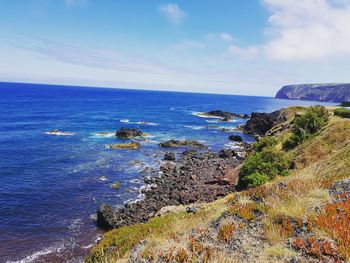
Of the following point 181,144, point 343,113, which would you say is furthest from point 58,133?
point 343,113

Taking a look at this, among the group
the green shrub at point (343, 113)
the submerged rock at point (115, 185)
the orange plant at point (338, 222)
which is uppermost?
the green shrub at point (343, 113)

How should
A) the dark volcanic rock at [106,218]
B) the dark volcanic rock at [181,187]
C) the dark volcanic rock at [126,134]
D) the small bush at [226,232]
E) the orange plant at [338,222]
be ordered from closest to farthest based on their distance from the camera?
the orange plant at [338,222] → the small bush at [226,232] → the dark volcanic rock at [106,218] → the dark volcanic rock at [181,187] → the dark volcanic rock at [126,134]

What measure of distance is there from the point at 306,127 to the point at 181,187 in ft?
73.1

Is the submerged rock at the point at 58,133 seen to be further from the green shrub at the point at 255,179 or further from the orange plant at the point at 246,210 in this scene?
the orange plant at the point at 246,210

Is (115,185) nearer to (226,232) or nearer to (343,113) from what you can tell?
(226,232)

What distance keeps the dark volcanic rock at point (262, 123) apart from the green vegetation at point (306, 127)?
4589 centimetres

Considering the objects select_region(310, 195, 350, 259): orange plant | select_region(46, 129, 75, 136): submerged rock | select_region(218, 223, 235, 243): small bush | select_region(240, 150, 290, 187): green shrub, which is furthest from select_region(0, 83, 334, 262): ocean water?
select_region(310, 195, 350, 259): orange plant

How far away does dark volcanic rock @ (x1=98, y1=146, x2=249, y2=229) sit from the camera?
114 ft

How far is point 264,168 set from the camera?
37469 millimetres

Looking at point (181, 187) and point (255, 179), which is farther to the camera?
point (181, 187)

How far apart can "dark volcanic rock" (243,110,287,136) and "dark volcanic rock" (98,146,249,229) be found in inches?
1409

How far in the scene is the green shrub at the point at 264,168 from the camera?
35.9m

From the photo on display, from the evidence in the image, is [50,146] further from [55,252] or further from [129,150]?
[55,252]

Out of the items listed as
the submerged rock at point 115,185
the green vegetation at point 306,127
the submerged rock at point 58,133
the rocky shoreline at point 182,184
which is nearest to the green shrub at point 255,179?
the rocky shoreline at point 182,184
